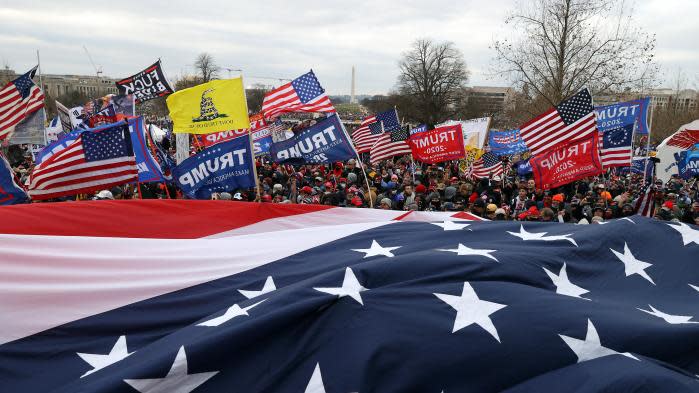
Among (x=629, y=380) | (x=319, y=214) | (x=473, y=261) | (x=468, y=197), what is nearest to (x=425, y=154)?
(x=468, y=197)

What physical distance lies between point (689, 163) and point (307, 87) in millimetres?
12069

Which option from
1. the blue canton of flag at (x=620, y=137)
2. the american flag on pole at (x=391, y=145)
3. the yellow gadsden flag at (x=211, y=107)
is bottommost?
the american flag on pole at (x=391, y=145)

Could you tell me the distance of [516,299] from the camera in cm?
283

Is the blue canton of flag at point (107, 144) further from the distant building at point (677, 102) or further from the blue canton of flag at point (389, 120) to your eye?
the distant building at point (677, 102)

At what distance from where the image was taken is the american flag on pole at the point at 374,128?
685 inches

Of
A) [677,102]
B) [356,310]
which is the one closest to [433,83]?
[677,102]

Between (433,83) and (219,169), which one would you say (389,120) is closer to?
(219,169)

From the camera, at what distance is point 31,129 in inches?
437

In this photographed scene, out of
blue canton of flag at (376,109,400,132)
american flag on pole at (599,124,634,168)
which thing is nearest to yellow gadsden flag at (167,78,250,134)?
american flag on pole at (599,124,634,168)

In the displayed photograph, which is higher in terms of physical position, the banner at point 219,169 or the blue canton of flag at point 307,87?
the blue canton of flag at point 307,87

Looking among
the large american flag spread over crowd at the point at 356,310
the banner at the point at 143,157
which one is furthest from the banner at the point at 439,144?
the large american flag spread over crowd at the point at 356,310

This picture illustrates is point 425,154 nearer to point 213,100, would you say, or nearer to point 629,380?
point 213,100

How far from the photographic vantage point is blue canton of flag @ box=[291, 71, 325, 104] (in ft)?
32.5

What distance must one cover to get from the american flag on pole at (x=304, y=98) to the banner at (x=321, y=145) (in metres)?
0.58
